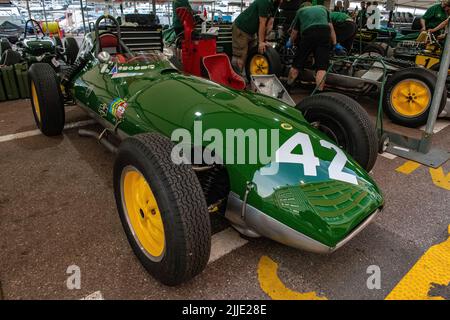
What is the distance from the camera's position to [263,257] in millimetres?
2090

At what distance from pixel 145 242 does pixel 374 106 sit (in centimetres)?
507

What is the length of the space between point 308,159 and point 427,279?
1.00 m

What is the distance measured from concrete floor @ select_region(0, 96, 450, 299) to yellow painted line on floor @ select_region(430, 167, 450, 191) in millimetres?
25

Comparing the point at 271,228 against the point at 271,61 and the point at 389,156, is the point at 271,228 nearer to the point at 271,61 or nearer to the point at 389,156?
the point at 389,156

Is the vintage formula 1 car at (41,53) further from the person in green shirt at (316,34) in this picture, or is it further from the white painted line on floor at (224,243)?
the white painted line on floor at (224,243)

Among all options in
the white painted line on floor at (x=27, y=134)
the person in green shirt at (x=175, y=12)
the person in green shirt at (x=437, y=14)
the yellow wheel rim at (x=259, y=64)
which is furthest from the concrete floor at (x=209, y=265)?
the person in green shirt at (x=437, y=14)

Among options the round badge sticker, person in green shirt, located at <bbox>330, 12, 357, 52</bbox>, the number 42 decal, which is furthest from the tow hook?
person in green shirt, located at <bbox>330, 12, 357, 52</bbox>

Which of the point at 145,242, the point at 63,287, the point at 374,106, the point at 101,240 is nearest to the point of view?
the point at 63,287

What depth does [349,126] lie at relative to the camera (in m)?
2.54

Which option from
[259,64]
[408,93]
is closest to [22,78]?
[259,64]

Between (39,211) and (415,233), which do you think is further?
(39,211)

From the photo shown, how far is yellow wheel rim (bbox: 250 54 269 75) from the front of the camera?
6184 mm
